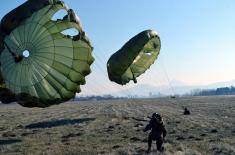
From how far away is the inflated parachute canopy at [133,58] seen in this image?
2255 centimetres

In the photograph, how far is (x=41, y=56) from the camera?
69.9ft

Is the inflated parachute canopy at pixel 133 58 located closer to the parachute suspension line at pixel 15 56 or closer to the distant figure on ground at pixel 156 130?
the distant figure on ground at pixel 156 130

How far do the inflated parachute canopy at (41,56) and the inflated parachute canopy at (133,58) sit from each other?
1.67 metres

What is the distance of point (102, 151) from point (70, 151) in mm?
1380

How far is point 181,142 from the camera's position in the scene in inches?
837

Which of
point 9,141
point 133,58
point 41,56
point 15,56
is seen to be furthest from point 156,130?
point 9,141

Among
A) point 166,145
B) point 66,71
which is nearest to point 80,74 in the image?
point 66,71

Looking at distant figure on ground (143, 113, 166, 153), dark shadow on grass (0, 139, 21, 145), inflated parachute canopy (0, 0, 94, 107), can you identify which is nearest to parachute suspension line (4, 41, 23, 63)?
inflated parachute canopy (0, 0, 94, 107)

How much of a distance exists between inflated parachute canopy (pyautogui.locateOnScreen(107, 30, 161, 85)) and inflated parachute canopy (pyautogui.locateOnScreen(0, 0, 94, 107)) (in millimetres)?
1672

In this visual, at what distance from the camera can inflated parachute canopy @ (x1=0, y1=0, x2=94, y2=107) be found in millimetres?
20125

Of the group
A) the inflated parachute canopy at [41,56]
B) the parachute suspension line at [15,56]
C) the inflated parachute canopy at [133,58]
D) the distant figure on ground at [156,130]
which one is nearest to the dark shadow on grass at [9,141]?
the inflated parachute canopy at [41,56]

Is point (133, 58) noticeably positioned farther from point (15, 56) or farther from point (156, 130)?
point (15, 56)

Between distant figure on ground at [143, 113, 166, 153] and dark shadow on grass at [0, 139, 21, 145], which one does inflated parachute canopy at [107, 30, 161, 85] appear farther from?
dark shadow on grass at [0, 139, 21, 145]

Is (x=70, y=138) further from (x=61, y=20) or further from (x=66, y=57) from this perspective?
(x=61, y=20)
